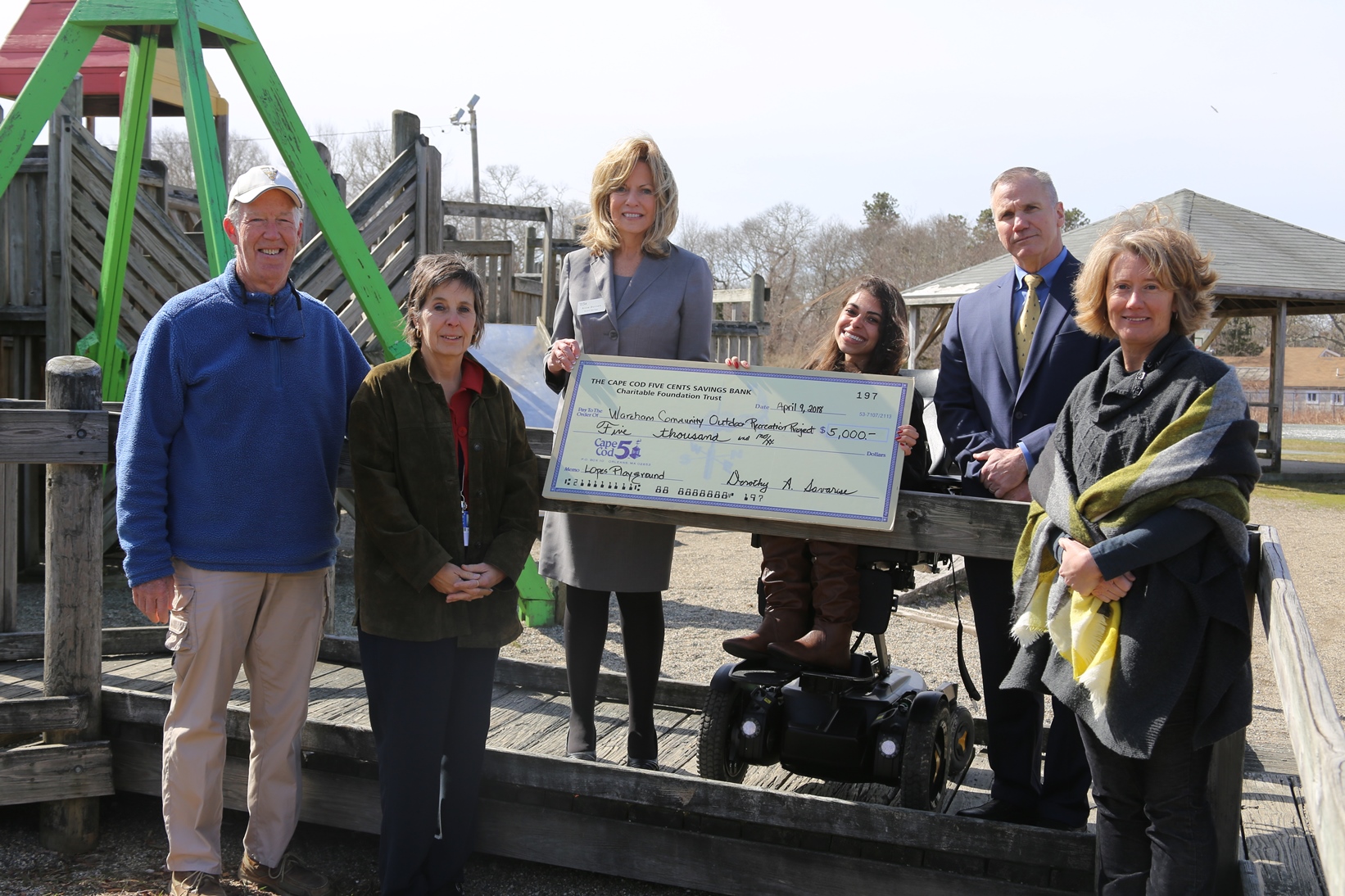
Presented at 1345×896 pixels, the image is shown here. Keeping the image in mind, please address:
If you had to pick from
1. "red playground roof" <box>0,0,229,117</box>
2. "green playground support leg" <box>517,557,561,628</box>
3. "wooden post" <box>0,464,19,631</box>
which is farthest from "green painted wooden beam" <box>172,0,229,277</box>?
"red playground roof" <box>0,0,229,117</box>

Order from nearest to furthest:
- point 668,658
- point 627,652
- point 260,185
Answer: point 260,185 < point 627,652 < point 668,658

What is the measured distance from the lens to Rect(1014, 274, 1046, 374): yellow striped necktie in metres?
3.20

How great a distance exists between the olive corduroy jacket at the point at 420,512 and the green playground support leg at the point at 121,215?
440 cm

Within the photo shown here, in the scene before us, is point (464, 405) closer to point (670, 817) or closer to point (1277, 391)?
point (670, 817)

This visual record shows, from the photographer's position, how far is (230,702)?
3975 millimetres

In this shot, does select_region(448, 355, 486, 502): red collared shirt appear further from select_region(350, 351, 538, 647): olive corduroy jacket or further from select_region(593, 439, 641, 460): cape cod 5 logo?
select_region(593, 439, 641, 460): cape cod 5 logo

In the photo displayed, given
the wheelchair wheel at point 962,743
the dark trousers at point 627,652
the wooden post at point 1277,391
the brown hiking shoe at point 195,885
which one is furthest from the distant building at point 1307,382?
the brown hiking shoe at point 195,885

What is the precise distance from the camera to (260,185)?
3.03 m

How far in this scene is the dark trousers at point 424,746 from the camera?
9.81 feet

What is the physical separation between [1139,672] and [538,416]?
21.8 ft

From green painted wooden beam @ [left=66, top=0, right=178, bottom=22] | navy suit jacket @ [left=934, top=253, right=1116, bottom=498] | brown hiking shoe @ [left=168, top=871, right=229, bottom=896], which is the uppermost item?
green painted wooden beam @ [left=66, top=0, right=178, bottom=22]

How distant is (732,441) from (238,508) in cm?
142

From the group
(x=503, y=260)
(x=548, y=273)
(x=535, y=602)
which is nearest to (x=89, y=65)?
(x=503, y=260)

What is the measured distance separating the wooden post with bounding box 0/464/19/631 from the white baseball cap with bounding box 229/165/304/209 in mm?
2766
